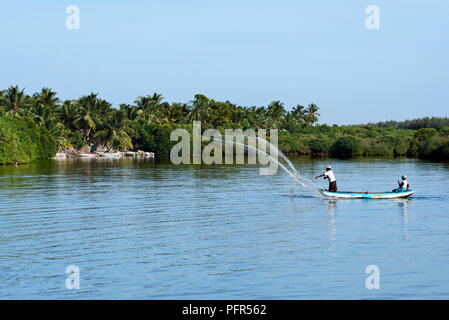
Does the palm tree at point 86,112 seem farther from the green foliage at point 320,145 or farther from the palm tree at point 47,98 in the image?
the green foliage at point 320,145

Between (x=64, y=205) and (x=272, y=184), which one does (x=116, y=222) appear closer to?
(x=64, y=205)

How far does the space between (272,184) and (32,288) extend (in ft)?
147

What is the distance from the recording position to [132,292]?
18203 millimetres

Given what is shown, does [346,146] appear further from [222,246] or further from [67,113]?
[222,246]

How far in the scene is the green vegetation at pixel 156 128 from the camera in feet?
449

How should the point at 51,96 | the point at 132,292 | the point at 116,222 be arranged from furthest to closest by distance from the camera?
1. the point at 51,96
2. the point at 116,222
3. the point at 132,292

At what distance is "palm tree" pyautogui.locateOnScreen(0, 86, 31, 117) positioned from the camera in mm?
133375

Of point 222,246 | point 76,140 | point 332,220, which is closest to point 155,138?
point 76,140

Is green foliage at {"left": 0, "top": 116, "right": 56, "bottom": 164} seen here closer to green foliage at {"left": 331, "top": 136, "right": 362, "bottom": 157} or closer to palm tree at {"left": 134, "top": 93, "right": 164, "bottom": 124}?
palm tree at {"left": 134, "top": 93, "right": 164, "bottom": 124}

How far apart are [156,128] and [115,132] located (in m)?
15.0

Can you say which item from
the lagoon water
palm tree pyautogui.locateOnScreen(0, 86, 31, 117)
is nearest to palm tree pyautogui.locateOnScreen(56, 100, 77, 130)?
palm tree pyautogui.locateOnScreen(0, 86, 31, 117)

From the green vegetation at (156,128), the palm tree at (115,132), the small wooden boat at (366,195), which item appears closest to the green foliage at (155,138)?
the green vegetation at (156,128)

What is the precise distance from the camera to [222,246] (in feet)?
84.0
